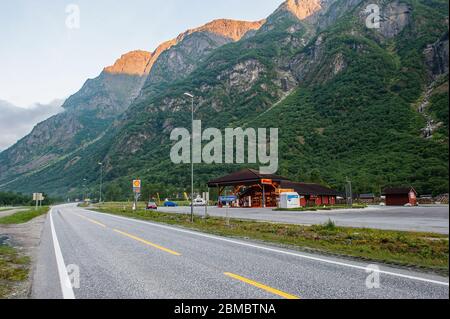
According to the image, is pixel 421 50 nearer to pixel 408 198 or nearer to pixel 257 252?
pixel 408 198

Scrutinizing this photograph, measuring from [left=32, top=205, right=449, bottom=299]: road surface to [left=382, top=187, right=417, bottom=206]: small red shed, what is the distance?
6638 centimetres

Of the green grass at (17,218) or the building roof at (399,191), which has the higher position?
the building roof at (399,191)

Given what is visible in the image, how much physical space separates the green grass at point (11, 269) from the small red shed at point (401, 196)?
71516 millimetres

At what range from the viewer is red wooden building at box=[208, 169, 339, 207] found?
60.1 m

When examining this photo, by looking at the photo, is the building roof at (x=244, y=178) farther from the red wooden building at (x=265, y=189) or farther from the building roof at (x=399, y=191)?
the building roof at (x=399, y=191)

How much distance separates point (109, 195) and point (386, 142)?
123609mm

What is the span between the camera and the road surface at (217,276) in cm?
574

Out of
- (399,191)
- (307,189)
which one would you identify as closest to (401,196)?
(399,191)

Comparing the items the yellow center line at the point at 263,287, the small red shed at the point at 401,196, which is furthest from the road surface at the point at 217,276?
the small red shed at the point at 401,196

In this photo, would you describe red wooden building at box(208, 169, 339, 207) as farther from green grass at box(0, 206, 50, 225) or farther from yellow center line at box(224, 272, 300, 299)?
yellow center line at box(224, 272, 300, 299)

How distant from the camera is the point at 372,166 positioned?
104062mm

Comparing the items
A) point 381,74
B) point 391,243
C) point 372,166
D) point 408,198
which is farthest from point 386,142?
point 391,243

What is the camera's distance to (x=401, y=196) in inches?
2657

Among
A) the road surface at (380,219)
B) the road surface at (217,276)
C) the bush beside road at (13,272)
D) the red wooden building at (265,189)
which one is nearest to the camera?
the road surface at (217,276)
